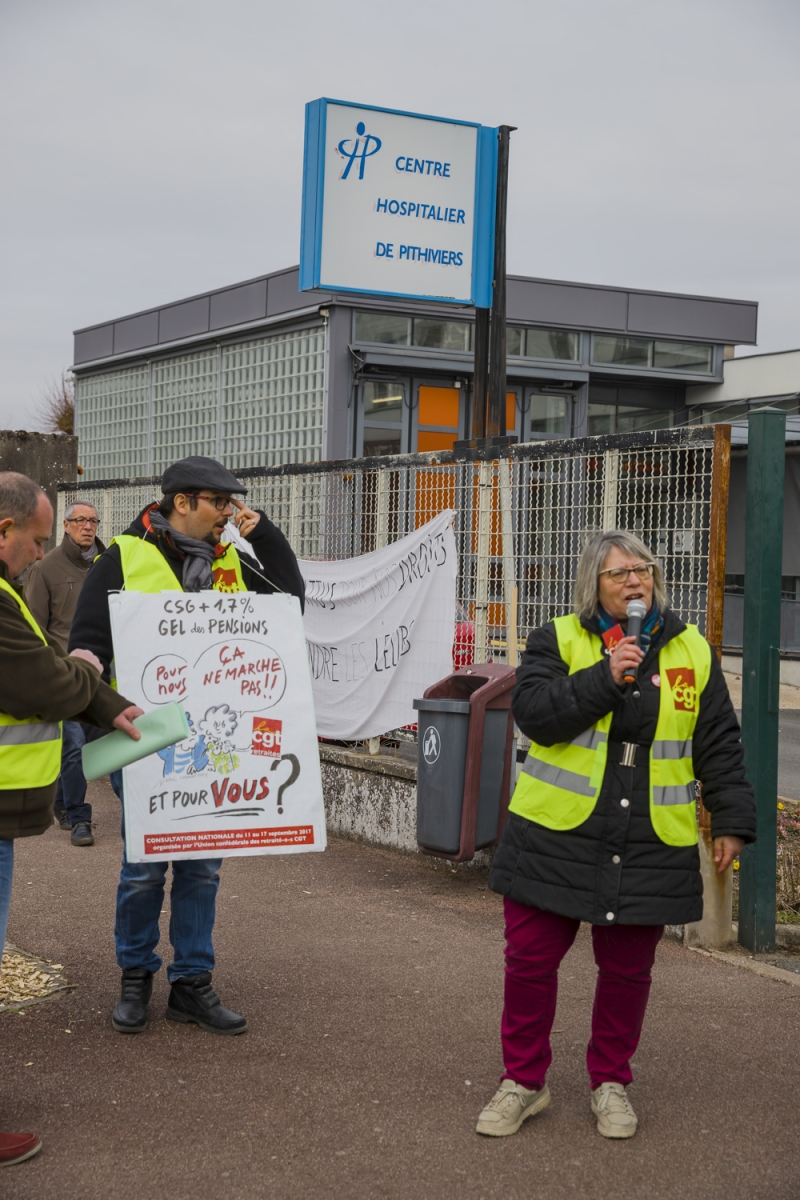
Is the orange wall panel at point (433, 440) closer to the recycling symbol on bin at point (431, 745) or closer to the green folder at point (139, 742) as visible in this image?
the recycling symbol on bin at point (431, 745)

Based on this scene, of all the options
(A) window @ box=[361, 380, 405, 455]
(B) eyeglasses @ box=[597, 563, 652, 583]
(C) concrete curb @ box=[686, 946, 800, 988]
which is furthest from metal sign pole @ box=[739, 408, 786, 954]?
(A) window @ box=[361, 380, 405, 455]

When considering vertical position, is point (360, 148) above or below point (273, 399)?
above

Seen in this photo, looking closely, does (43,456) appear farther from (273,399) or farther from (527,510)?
(527,510)

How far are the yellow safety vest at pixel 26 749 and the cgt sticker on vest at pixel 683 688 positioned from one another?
185 cm

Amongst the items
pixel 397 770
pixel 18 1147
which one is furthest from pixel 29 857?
pixel 18 1147

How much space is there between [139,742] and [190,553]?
0.84 metres

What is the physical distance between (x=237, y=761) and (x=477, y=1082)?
1.35 m

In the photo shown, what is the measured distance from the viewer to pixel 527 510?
7129mm

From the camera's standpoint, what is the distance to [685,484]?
606cm

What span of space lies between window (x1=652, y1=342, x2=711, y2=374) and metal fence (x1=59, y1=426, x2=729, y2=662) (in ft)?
41.6

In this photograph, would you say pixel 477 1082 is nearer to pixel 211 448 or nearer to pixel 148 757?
pixel 148 757

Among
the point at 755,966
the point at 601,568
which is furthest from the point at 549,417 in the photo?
the point at 601,568

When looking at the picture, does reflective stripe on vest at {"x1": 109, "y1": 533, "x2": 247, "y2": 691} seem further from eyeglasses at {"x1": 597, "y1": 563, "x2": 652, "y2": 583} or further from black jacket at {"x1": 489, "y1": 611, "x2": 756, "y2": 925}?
eyeglasses at {"x1": 597, "y1": 563, "x2": 652, "y2": 583}

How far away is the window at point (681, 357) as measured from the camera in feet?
68.5
